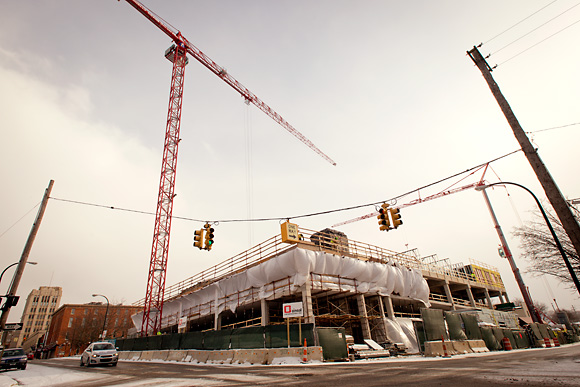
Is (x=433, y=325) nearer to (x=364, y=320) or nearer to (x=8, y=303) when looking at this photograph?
(x=364, y=320)

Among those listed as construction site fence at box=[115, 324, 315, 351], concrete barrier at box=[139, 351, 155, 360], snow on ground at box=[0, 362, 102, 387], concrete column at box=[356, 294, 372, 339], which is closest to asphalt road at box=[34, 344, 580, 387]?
snow on ground at box=[0, 362, 102, 387]

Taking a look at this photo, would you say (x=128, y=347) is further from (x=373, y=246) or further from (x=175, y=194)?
(x=373, y=246)

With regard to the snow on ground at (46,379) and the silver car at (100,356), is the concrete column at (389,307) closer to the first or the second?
the silver car at (100,356)

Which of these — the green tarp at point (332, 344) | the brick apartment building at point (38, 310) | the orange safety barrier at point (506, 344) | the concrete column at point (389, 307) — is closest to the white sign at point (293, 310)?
the green tarp at point (332, 344)

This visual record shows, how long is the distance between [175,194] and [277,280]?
25.0 m

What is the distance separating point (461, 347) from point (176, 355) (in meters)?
19.6

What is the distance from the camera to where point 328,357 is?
52.1 ft

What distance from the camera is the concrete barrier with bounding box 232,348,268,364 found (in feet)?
52.7

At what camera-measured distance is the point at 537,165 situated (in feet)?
33.8

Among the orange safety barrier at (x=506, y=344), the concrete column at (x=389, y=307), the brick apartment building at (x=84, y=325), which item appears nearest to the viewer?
the orange safety barrier at (x=506, y=344)

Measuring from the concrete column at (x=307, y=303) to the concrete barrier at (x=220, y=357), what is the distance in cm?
548

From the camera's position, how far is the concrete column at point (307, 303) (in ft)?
66.4

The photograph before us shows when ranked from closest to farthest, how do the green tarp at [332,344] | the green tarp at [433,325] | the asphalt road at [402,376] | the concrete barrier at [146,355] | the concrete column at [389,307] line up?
the asphalt road at [402,376] < the green tarp at [332,344] < the green tarp at [433,325] < the concrete column at [389,307] < the concrete barrier at [146,355]

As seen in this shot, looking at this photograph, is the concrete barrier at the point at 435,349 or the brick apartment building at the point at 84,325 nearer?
the concrete barrier at the point at 435,349
